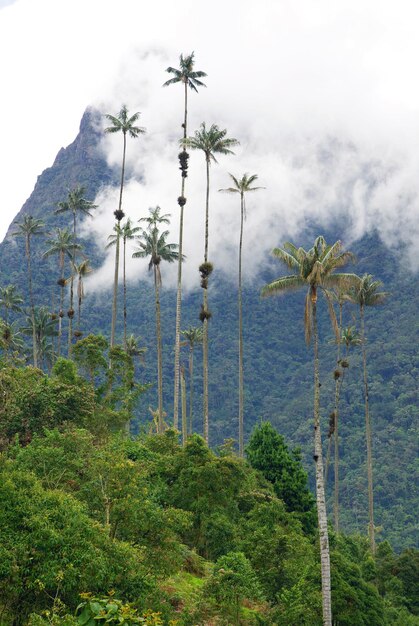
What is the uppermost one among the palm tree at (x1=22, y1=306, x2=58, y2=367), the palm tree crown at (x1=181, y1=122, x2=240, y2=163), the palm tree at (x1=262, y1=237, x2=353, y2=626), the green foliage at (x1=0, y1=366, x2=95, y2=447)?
the palm tree crown at (x1=181, y1=122, x2=240, y2=163)

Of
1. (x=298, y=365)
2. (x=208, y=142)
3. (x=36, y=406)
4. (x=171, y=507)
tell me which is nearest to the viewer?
(x=171, y=507)

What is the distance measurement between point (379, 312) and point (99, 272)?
6964 cm

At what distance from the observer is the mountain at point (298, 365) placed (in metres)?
112

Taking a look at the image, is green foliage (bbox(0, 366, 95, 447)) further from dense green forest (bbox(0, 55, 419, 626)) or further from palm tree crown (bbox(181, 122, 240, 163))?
palm tree crown (bbox(181, 122, 240, 163))

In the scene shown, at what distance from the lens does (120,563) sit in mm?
17984

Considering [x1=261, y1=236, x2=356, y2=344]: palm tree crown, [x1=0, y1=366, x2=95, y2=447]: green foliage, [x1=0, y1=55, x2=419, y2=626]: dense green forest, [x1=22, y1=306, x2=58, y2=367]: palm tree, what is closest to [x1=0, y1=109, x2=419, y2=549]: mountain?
[x1=0, y1=55, x2=419, y2=626]: dense green forest

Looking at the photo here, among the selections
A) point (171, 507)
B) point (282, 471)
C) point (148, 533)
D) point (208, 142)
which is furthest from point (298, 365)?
point (148, 533)

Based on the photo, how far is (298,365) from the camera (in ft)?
540

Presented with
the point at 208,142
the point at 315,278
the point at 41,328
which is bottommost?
the point at 315,278

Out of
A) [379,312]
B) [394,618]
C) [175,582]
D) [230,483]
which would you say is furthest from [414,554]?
[379,312]

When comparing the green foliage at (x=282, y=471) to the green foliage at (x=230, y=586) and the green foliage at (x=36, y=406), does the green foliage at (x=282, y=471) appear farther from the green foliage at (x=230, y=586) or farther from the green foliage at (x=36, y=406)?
the green foliage at (x=230, y=586)

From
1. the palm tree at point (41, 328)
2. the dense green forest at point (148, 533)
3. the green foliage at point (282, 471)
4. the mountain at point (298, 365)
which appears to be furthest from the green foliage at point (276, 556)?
the mountain at point (298, 365)

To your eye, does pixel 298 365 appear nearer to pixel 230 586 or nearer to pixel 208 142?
pixel 208 142

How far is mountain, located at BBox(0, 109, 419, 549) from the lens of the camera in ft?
366
